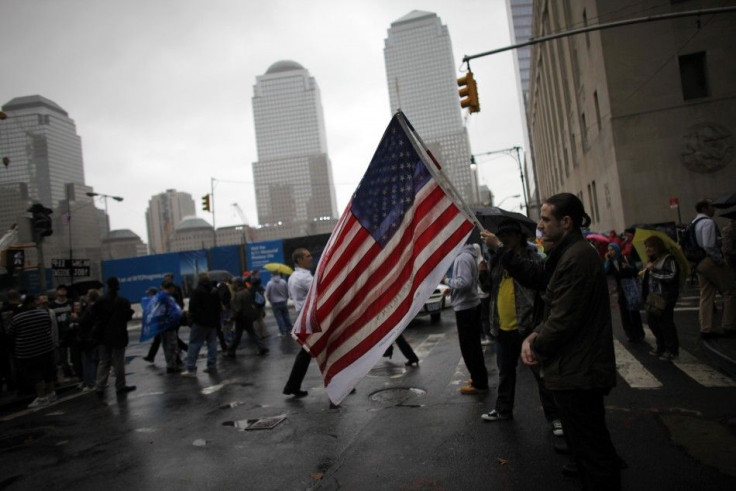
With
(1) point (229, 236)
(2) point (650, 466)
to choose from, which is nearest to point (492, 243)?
(2) point (650, 466)

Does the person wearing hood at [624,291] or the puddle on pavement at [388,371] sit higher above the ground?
the person wearing hood at [624,291]

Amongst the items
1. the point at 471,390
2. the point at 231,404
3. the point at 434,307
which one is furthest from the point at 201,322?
the point at 434,307

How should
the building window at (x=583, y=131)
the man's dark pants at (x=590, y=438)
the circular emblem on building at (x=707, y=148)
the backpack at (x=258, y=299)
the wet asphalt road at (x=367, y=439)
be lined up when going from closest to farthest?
1. the man's dark pants at (x=590, y=438)
2. the wet asphalt road at (x=367, y=439)
3. the backpack at (x=258, y=299)
4. the circular emblem on building at (x=707, y=148)
5. the building window at (x=583, y=131)

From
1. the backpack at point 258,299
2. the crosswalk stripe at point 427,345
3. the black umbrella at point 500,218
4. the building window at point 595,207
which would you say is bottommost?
the crosswalk stripe at point 427,345

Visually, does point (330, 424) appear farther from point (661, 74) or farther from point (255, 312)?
point (661, 74)

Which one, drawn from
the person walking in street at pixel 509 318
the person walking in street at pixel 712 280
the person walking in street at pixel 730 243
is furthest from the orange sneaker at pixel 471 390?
the person walking in street at pixel 730 243

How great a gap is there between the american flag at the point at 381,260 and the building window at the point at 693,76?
26.0 m

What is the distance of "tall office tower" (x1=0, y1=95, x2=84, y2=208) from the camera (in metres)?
115

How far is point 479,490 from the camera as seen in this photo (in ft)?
12.1

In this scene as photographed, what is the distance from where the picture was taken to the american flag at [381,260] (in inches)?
162

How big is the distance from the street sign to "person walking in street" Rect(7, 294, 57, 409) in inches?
328

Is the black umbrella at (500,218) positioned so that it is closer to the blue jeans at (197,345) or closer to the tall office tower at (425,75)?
the blue jeans at (197,345)

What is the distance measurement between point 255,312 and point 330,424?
23.8ft

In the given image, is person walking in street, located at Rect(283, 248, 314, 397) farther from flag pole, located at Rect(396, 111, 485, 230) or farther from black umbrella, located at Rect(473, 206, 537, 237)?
flag pole, located at Rect(396, 111, 485, 230)
